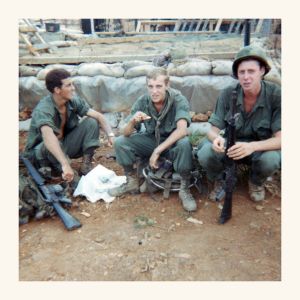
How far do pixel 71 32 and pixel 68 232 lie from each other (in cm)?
459

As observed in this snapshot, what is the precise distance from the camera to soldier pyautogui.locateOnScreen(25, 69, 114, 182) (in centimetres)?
358

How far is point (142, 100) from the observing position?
353 centimetres

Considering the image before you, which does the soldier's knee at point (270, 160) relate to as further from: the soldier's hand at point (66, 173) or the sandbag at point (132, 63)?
the sandbag at point (132, 63)

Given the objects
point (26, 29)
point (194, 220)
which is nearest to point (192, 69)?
point (194, 220)

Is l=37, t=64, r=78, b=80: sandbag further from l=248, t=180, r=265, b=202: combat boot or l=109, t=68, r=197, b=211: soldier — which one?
l=248, t=180, r=265, b=202: combat boot

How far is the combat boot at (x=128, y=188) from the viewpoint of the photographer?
11.9ft

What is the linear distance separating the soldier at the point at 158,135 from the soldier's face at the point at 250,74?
2.06ft

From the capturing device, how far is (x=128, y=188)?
364 cm

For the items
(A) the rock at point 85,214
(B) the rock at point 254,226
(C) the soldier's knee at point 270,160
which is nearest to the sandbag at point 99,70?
(A) the rock at point 85,214

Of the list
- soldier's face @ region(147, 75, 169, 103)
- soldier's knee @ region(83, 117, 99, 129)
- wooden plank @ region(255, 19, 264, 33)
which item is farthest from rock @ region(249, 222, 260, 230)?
soldier's knee @ region(83, 117, 99, 129)

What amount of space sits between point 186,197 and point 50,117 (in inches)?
62.1
